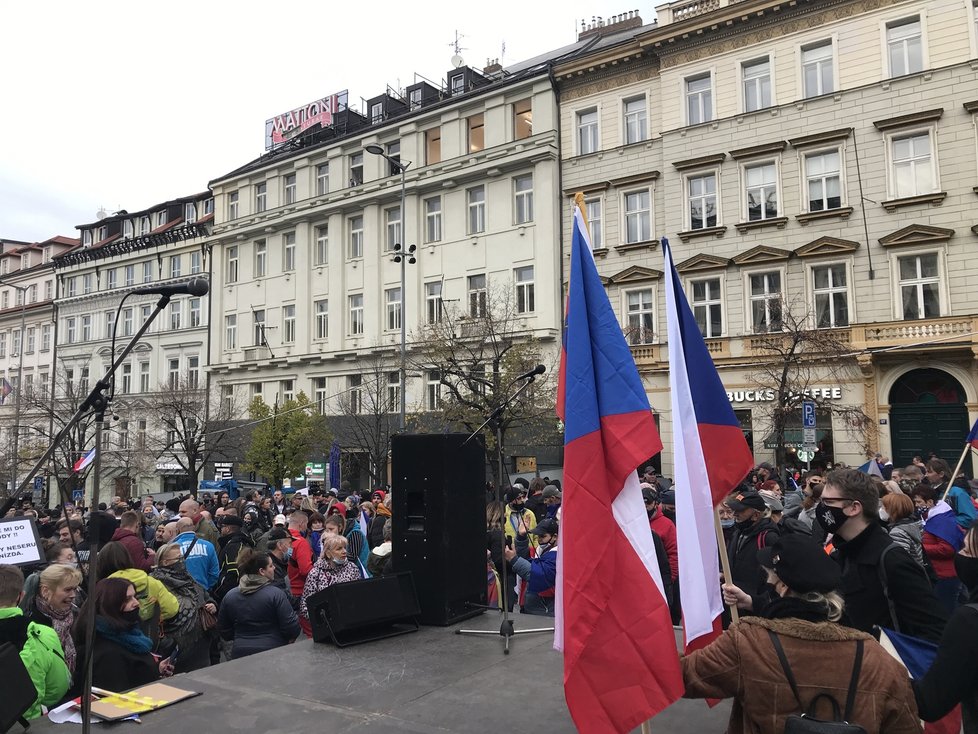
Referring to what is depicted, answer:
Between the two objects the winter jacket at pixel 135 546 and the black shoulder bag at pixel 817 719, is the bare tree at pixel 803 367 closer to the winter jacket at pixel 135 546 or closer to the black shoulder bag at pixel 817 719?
the winter jacket at pixel 135 546

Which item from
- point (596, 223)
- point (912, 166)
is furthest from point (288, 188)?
point (912, 166)

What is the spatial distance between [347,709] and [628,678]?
2.11 meters

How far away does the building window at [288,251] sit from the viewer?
42.2 metres

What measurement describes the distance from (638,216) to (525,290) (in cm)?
573

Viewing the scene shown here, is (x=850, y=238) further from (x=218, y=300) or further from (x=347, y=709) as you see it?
(x=218, y=300)

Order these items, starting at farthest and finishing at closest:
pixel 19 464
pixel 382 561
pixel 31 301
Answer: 1. pixel 31 301
2. pixel 19 464
3. pixel 382 561

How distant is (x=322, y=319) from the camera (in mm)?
40406

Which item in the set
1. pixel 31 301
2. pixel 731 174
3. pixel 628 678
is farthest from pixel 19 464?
pixel 628 678

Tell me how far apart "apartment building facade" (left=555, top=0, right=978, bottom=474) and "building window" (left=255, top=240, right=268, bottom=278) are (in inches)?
824

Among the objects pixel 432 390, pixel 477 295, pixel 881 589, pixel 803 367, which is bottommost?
pixel 881 589

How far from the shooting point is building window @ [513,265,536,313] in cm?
3259

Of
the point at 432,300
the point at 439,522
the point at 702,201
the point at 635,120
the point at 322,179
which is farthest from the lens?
the point at 322,179

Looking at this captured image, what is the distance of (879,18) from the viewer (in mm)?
25547

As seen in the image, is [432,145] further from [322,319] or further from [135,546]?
[135,546]
